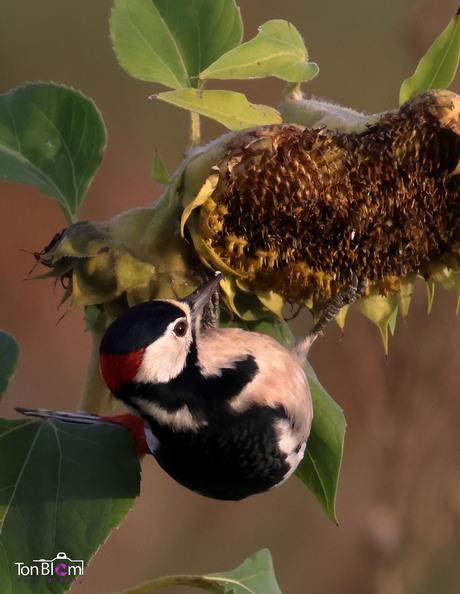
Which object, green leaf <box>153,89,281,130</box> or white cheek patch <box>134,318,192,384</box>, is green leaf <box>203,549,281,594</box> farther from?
green leaf <box>153,89,281,130</box>

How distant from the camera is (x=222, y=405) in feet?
1.64

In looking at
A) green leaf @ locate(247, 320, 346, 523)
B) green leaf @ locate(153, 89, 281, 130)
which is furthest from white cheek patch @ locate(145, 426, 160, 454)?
green leaf @ locate(153, 89, 281, 130)

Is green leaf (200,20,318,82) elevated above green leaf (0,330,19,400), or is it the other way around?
green leaf (200,20,318,82)

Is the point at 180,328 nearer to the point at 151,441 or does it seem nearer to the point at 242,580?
the point at 151,441

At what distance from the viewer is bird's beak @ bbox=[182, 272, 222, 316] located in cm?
44

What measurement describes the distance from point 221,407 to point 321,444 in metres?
0.09

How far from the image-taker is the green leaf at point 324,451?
1.66 ft

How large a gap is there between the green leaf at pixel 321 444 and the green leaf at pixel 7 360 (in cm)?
19

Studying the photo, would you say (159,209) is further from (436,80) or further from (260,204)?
(436,80)

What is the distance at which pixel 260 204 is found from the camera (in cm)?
44

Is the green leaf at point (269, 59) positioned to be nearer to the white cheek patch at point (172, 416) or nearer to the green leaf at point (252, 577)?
the white cheek patch at point (172, 416)

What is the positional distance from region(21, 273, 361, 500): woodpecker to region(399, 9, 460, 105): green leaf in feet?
0.45

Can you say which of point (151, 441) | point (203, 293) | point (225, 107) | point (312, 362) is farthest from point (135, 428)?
point (312, 362)

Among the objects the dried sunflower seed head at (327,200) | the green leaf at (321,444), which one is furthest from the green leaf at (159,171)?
the green leaf at (321,444)
